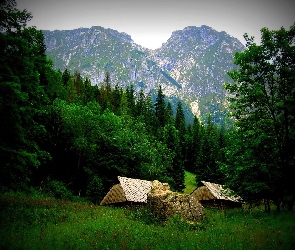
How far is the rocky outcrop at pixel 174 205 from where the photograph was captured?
821 inches

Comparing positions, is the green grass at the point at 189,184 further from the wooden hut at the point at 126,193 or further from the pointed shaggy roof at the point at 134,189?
the wooden hut at the point at 126,193

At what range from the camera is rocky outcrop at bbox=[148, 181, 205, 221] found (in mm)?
20844

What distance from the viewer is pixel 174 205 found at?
21109mm

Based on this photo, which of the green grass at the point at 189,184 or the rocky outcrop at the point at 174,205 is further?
the green grass at the point at 189,184

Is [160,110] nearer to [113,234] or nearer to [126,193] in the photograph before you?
[126,193]

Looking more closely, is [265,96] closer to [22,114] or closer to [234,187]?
[234,187]

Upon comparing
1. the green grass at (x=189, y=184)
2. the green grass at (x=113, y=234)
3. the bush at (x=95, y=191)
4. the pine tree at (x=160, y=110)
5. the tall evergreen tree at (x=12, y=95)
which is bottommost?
the green grass at (x=189, y=184)

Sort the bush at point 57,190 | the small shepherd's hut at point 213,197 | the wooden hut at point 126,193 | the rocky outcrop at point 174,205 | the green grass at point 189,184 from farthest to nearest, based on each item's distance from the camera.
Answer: the green grass at point 189,184 → the small shepherd's hut at point 213,197 → the wooden hut at point 126,193 → the bush at point 57,190 → the rocky outcrop at point 174,205

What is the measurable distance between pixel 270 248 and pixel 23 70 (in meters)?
18.2

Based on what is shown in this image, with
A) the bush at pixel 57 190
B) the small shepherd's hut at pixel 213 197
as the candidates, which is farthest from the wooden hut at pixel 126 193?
the small shepherd's hut at pixel 213 197

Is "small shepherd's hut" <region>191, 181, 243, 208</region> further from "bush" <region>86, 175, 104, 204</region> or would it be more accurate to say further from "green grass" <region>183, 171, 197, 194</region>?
"bush" <region>86, 175, 104, 204</region>

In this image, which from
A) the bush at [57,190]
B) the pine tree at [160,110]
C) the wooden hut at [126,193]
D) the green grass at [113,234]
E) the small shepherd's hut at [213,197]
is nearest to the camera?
the green grass at [113,234]

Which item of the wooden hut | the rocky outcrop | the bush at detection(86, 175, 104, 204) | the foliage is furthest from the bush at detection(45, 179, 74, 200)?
the foliage

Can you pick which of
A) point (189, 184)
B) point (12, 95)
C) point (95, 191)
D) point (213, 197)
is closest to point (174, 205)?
point (12, 95)
